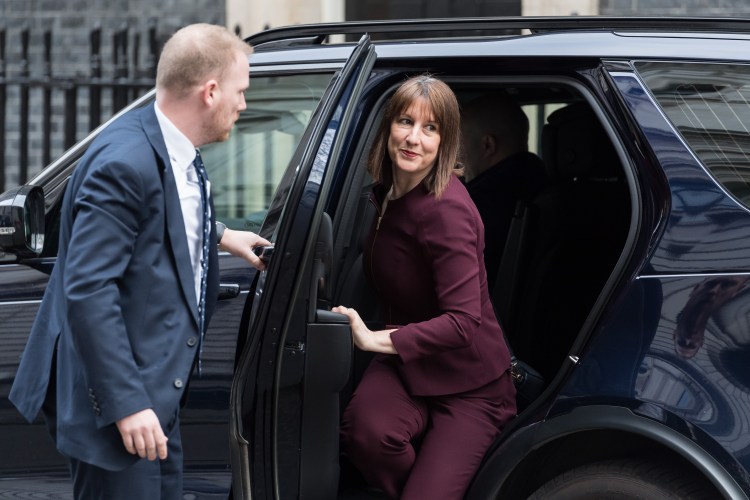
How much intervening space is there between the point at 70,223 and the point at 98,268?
195 millimetres

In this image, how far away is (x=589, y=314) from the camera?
123 inches

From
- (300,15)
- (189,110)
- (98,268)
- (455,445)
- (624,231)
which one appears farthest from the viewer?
(300,15)

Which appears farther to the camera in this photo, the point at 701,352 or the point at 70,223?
the point at 701,352

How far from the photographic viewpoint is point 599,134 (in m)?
4.01

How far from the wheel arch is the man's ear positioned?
113 centimetres

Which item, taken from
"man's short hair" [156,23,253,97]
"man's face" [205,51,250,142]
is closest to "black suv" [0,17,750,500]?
"man's face" [205,51,250,142]

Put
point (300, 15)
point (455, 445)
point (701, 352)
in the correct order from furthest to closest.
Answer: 1. point (300, 15)
2. point (455, 445)
3. point (701, 352)

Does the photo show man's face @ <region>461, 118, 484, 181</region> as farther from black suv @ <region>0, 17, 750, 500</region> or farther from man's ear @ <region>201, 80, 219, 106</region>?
man's ear @ <region>201, 80, 219, 106</region>

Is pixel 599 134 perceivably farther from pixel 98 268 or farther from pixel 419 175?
pixel 98 268

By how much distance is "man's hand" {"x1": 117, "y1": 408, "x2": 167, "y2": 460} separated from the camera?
2488mm

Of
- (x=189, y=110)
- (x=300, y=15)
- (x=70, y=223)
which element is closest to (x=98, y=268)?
(x=70, y=223)

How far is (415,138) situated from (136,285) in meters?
0.90

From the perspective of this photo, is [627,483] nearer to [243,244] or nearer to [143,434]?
[243,244]

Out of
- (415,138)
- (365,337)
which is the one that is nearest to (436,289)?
(365,337)
